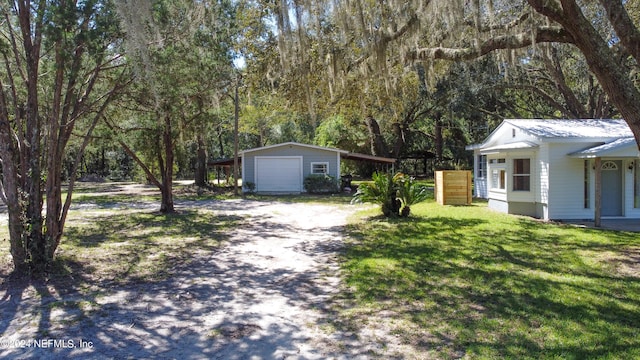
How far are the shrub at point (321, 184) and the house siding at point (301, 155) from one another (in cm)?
65

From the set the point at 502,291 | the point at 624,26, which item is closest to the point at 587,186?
the point at 624,26

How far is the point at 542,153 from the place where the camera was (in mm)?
11086

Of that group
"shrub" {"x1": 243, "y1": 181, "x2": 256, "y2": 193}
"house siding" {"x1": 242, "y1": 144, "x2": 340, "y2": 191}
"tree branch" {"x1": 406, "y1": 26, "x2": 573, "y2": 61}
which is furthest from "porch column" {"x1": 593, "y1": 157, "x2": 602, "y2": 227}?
"shrub" {"x1": 243, "y1": 181, "x2": 256, "y2": 193}

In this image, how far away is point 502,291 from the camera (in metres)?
4.86

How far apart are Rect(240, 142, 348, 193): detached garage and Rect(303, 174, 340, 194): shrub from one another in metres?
0.62

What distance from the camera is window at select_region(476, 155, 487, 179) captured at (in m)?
17.5

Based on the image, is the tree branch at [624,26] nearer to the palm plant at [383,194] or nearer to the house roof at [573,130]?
the house roof at [573,130]

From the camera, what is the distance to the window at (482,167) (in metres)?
17.5

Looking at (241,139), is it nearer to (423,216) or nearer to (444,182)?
(444,182)

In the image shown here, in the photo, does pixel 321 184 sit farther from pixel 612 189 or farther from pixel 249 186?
pixel 612 189

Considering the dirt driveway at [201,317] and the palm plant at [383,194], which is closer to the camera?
the dirt driveway at [201,317]

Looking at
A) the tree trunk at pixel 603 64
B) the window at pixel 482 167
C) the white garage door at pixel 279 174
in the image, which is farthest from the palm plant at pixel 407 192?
the white garage door at pixel 279 174

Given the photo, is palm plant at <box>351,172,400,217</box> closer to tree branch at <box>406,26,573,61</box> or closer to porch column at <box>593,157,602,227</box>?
tree branch at <box>406,26,573,61</box>

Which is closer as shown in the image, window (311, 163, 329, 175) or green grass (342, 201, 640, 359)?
green grass (342, 201, 640, 359)
